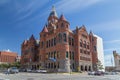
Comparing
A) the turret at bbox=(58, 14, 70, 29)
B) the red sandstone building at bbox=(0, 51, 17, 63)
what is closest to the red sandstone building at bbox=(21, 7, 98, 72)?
the turret at bbox=(58, 14, 70, 29)

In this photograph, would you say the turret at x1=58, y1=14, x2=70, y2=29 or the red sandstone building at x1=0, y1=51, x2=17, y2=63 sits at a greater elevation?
the turret at x1=58, y1=14, x2=70, y2=29

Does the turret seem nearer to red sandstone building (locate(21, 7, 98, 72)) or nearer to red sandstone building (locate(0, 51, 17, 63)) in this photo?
red sandstone building (locate(21, 7, 98, 72))

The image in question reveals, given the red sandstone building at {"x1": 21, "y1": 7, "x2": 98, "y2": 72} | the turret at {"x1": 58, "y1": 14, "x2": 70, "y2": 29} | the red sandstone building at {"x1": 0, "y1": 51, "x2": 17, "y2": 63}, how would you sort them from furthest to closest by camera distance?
the red sandstone building at {"x1": 0, "y1": 51, "x2": 17, "y2": 63} → the turret at {"x1": 58, "y1": 14, "x2": 70, "y2": 29} → the red sandstone building at {"x1": 21, "y1": 7, "x2": 98, "y2": 72}

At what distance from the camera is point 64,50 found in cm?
7025

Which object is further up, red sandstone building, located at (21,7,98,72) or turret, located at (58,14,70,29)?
turret, located at (58,14,70,29)

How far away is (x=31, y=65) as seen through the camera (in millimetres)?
92438

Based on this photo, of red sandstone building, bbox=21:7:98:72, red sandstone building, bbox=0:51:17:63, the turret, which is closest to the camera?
red sandstone building, bbox=21:7:98:72

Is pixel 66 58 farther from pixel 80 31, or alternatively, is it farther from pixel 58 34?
pixel 80 31

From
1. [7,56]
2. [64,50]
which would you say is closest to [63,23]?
[64,50]

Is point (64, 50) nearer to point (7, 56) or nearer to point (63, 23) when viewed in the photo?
point (63, 23)

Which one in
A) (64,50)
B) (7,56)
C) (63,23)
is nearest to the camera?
(64,50)

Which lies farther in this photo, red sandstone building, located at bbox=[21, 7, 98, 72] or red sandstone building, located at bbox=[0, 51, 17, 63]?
red sandstone building, located at bbox=[0, 51, 17, 63]

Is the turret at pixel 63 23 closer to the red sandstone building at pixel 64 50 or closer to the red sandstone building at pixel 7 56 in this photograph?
the red sandstone building at pixel 64 50

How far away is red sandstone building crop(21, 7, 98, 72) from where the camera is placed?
71.0 m
